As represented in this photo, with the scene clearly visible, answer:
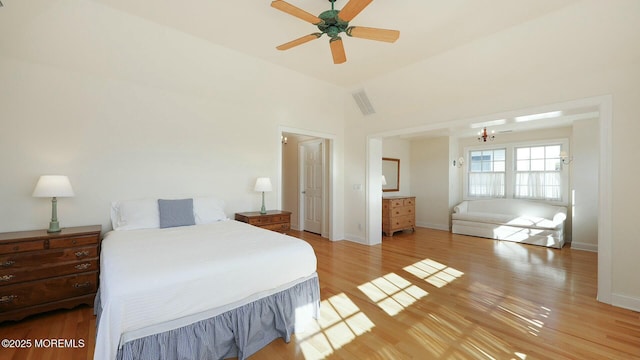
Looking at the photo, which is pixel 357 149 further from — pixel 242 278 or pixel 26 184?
pixel 26 184

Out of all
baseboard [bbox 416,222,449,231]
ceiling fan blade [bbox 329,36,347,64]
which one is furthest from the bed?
baseboard [bbox 416,222,449,231]

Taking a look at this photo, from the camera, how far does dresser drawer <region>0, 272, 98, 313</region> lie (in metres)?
2.30

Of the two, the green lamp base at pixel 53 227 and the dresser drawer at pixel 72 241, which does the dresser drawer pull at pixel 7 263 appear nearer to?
the dresser drawer at pixel 72 241

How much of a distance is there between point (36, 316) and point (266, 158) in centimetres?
318

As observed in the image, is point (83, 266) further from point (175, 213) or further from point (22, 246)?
point (175, 213)

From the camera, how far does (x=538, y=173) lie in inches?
239

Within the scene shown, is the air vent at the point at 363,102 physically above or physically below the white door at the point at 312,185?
above

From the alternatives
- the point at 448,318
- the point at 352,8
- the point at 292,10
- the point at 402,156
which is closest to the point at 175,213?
the point at 292,10

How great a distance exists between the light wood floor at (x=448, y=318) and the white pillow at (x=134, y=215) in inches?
35.0

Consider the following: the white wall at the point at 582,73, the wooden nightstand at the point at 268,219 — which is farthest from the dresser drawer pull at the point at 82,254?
the white wall at the point at 582,73

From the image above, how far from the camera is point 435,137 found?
7.04 metres

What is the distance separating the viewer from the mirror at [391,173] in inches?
270

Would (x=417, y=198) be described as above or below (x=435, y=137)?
below

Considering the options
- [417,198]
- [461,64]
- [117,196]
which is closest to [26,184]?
[117,196]
